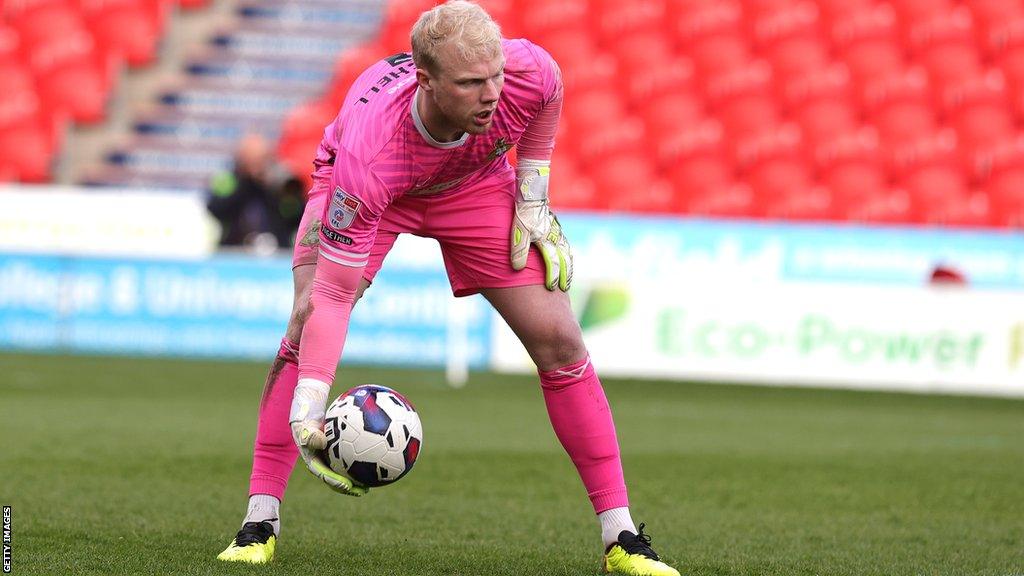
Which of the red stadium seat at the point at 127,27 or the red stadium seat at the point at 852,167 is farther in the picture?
the red stadium seat at the point at 127,27

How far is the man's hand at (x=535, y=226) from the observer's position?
473cm

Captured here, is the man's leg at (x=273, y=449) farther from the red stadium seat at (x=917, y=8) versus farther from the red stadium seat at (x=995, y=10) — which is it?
the red stadium seat at (x=995, y=10)

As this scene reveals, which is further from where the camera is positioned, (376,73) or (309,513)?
(309,513)

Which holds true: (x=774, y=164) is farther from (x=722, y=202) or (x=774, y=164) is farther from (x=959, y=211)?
(x=959, y=211)

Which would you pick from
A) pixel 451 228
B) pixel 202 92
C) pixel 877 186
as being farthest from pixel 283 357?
pixel 202 92

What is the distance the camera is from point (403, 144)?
14.3 feet

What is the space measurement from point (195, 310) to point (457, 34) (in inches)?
434

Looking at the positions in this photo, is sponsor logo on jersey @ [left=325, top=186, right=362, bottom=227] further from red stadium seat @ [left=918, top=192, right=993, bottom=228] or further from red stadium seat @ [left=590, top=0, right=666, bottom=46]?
red stadium seat @ [left=590, top=0, right=666, bottom=46]

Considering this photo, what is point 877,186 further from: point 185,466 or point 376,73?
point 376,73

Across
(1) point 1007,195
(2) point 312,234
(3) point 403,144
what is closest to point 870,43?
(1) point 1007,195

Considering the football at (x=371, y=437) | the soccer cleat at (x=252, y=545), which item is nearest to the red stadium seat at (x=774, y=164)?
the soccer cleat at (x=252, y=545)

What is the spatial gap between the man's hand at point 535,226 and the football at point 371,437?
0.60m

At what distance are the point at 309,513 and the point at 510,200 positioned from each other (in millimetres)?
1851

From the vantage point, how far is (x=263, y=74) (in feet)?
63.4
